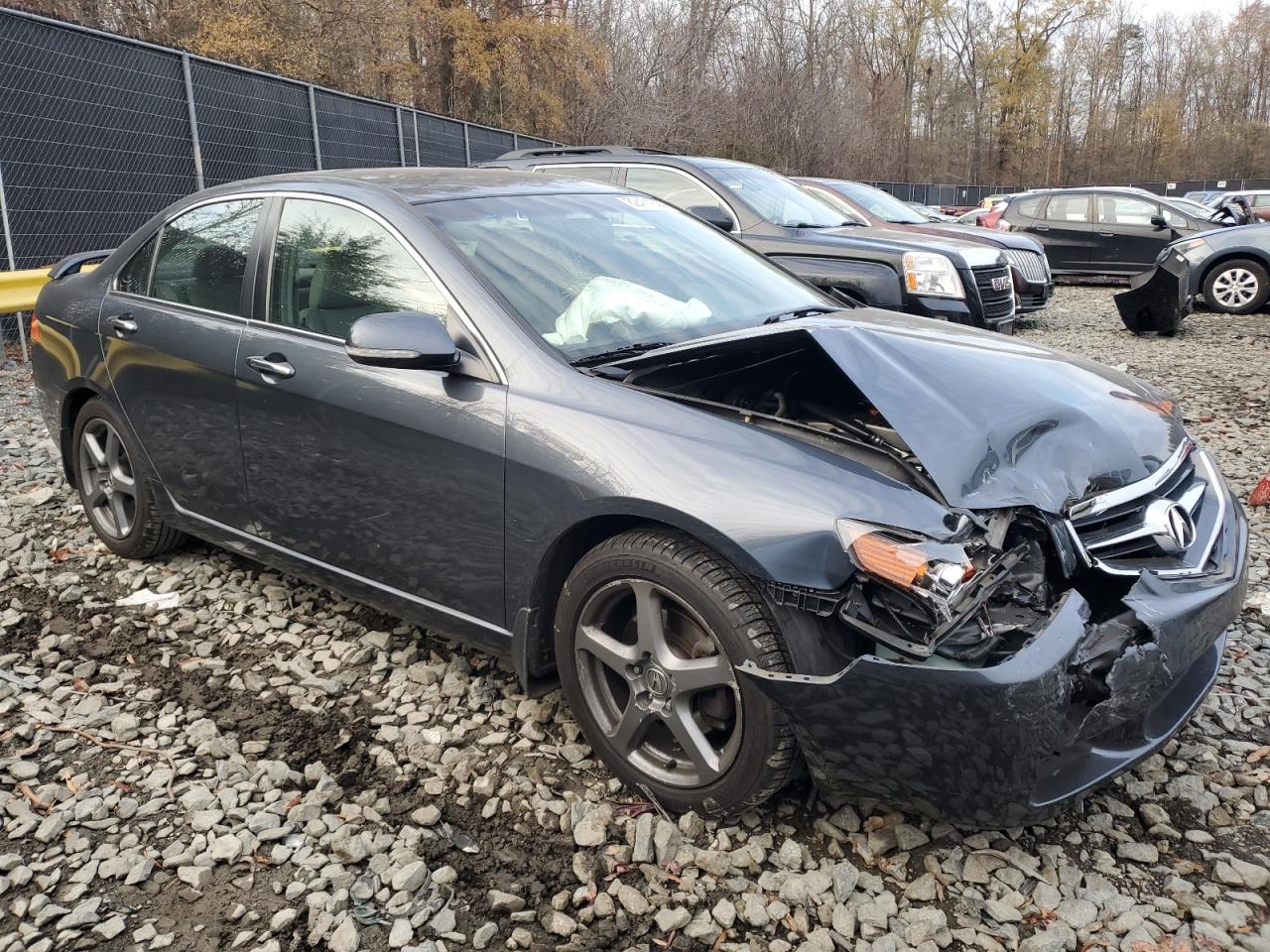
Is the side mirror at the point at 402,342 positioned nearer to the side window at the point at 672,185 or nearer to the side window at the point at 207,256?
the side window at the point at 207,256

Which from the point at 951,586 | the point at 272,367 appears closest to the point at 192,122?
the point at 272,367

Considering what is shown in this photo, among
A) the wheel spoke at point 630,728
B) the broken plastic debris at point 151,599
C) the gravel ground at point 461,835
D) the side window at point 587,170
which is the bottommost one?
the gravel ground at point 461,835

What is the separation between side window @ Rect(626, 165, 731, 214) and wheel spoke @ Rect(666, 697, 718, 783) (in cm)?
608

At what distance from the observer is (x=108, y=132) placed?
9.33 metres

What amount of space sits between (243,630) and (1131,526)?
3.07m

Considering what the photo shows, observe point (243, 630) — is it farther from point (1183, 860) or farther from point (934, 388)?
point (1183, 860)

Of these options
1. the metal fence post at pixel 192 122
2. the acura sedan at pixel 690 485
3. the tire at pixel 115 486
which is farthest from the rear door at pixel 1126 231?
the tire at pixel 115 486

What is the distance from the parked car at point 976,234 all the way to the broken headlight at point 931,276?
231cm

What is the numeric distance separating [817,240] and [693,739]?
5891mm

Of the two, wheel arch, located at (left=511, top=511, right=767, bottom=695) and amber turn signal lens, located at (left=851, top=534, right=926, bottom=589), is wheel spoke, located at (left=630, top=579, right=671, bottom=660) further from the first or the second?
amber turn signal lens, located at (left=851, top=534, right=926, bottom=589)

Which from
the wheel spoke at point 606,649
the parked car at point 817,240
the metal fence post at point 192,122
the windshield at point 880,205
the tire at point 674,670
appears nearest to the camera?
the tire at point 674,670

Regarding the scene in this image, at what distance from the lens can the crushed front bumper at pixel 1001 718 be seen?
6.64 feet

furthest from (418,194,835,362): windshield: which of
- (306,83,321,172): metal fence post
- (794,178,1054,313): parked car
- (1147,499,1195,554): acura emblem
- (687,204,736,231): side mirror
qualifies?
(306,83,321,172): metal fence post

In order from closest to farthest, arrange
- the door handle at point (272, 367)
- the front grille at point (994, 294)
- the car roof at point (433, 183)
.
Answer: the door handle at point (272, 367), the car roof at point (433, 183), the front grille at point (994, 294)
